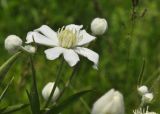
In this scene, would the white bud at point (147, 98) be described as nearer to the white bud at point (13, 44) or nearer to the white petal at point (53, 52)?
the white petal at point (53, 52)

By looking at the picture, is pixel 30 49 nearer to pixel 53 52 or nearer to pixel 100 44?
pixel 53 52

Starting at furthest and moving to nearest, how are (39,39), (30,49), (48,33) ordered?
1. (48,33)
2. (39,39)
3. (30,49)

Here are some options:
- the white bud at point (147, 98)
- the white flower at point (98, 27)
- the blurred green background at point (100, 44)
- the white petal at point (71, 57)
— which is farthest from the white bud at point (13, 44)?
the blurred green background at point (100, 44)

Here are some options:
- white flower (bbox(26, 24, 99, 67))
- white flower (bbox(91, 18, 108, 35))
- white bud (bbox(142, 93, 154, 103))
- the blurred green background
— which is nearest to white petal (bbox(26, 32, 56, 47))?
white flower (bbox(26, 24, 99, 67))

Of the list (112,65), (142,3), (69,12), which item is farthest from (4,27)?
(142,3)

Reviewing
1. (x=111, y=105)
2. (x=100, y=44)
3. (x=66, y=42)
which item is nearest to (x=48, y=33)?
(x=66, y=42)

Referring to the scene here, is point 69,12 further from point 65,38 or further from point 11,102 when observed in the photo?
point 65,38

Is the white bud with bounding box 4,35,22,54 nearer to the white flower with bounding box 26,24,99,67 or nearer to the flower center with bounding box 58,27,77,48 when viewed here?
the white flower with bounding box 26,24,99,67
